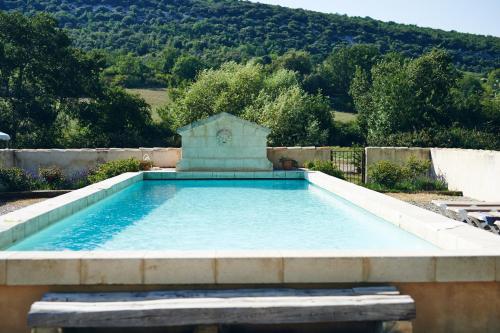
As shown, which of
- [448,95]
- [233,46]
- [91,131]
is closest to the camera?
[91,131]

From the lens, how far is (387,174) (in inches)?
595

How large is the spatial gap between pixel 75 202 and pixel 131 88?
44.2m

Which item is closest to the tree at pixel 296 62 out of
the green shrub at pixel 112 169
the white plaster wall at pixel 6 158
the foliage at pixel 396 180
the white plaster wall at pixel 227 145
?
the white plaster wall at pixel 227 145

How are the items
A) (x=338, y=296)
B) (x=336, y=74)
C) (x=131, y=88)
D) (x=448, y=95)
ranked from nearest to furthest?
1. (x=338, y=296)
2. (x=448, y=95)
3. (x=131, y=88)
4. (x=336, y=74)

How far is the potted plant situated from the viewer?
16.7 meters

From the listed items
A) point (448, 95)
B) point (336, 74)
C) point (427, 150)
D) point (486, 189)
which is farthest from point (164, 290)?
point (336, 74)

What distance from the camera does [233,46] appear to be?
6588cm

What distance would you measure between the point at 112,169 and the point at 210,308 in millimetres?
11313

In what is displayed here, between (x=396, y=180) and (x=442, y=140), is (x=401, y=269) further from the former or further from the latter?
(x=442, y=140)

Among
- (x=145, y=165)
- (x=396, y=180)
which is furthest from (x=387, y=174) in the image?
(x=145, y=165)

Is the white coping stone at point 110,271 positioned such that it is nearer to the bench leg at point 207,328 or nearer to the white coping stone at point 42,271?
the white coping stone at point 42,271

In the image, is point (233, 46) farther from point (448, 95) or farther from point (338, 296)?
point (338, 296)

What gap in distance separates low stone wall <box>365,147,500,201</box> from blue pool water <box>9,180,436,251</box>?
13.6ft

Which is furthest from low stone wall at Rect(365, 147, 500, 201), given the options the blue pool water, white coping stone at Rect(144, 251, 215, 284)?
white coping stone at Rect(144, 251, 215, 284)
